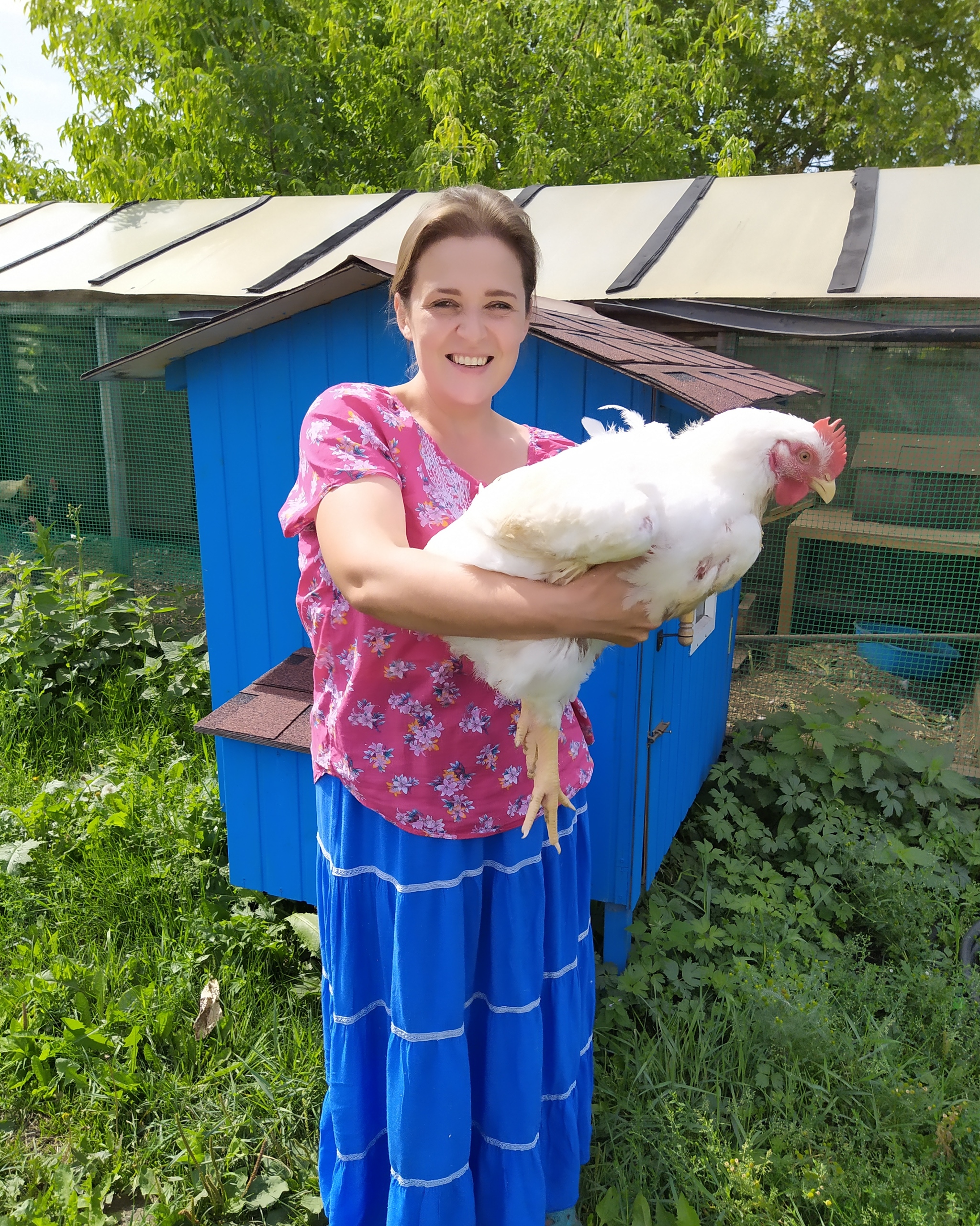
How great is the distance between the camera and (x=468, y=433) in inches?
61.3

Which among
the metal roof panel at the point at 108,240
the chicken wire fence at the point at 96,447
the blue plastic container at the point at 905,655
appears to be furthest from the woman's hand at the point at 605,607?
the metal roof panel at the point at 108,240

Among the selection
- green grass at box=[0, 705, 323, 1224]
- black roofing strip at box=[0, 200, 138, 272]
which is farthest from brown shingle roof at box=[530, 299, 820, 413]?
black roofing strip at box=[0, 200, 138, 272]

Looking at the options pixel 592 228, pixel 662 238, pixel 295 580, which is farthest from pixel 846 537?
pixel 295 580

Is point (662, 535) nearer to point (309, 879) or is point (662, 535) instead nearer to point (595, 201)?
point (309, 879)

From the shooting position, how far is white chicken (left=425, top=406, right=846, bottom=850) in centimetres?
124

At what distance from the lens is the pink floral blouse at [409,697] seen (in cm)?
139

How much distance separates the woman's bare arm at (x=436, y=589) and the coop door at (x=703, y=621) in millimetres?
1487

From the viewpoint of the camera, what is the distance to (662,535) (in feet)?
4.20

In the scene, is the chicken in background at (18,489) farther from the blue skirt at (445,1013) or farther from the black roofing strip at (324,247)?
the blue skirt at (445,1013)

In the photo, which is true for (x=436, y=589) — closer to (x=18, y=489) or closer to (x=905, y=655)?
(x=905, y=655)

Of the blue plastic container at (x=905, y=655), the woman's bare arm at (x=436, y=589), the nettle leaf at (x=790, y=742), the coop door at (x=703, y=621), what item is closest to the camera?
the woman's bare arm at (x=436, y=589)

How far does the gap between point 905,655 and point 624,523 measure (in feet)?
12.9

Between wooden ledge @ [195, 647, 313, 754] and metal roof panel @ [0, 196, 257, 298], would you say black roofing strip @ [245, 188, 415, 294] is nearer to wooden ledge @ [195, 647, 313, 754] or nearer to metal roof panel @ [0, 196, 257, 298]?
metal roof panel @ [0, 196, 257, 298]

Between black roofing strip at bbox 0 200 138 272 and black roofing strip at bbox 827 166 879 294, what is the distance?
18.5ft
